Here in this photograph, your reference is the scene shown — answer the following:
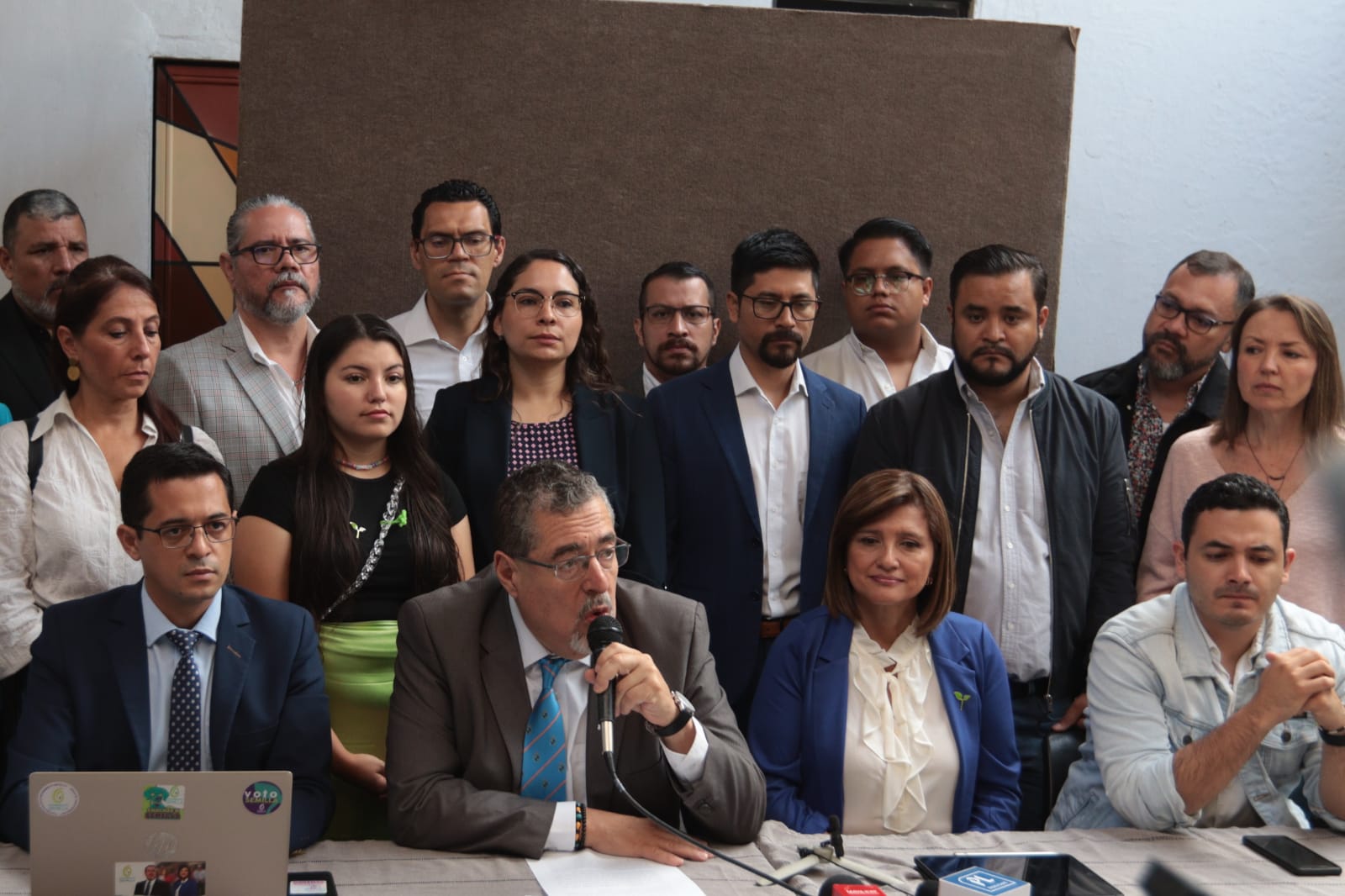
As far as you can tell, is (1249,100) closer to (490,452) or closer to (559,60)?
(559,60)

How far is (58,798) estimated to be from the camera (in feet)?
5.37

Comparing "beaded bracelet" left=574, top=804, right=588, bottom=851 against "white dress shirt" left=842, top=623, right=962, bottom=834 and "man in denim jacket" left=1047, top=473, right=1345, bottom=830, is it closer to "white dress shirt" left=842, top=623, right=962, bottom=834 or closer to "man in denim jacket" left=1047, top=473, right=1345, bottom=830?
"white dress shirt" left=842, top=623, right=962, bottom=834

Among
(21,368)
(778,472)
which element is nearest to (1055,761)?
(778,472)

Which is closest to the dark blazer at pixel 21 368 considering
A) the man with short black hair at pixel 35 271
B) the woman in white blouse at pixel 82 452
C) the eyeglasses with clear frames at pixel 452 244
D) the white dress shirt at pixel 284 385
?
the man with short black hair at pixel 35 271

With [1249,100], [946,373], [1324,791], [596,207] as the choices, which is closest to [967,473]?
[946,373]

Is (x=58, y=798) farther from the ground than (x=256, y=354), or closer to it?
closer to it

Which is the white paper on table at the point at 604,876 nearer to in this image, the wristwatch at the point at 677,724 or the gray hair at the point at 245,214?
the wristwatch at the point at 677,724

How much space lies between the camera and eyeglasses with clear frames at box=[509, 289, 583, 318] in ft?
9.76

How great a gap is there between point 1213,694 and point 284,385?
2.20 m

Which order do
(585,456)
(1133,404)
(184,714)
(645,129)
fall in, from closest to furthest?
(184,714), (585,456), (1133,404), (645,129)

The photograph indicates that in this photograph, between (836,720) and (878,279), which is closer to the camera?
(836,720)

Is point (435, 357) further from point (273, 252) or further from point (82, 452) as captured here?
point (82, 452)

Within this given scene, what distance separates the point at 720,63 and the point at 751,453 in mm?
1515

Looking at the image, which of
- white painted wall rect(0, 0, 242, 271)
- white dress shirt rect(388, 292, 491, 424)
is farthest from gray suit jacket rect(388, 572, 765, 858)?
white painted wall rect(0, 0, 242, 271)
